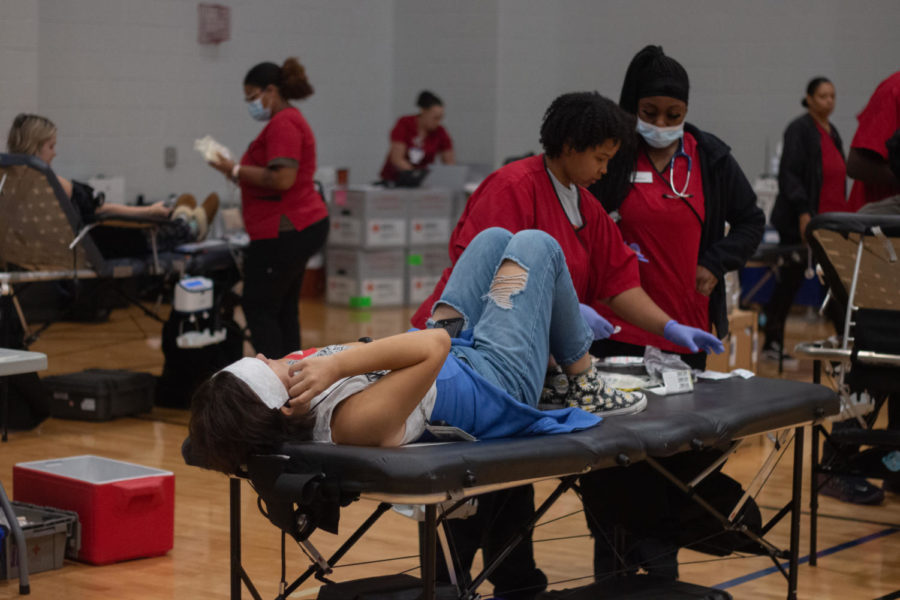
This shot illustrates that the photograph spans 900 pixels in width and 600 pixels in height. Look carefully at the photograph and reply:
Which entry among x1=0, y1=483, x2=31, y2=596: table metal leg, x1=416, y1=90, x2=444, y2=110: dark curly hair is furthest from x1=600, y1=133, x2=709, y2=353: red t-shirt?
x1=416, y1=90, x2=444, y2=110: dark curly hair

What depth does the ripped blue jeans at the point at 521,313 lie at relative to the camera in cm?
254

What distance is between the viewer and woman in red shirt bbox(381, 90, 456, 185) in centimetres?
905

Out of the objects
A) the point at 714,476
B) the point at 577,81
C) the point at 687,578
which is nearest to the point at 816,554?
the point at 687,578

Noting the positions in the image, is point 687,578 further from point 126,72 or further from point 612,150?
point 126,72

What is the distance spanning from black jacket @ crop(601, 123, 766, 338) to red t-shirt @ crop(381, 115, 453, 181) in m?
6.04

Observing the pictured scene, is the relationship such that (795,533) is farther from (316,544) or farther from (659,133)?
(316,544)

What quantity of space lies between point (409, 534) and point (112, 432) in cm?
176

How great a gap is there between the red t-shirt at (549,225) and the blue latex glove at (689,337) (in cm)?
14

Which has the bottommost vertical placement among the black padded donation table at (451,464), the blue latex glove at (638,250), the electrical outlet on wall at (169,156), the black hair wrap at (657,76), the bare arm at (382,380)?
the black padded donation table at (451,464)

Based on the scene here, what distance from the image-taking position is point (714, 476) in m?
2.98

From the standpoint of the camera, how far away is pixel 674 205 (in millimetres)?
3098

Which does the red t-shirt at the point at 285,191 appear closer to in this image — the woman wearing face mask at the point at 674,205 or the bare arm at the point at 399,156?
the woman wearing face mask at the point at 674,205

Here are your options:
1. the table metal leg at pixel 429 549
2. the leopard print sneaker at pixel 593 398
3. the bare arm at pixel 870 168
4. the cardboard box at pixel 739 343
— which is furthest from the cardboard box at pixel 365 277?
the table metal leg at pixel 429 549

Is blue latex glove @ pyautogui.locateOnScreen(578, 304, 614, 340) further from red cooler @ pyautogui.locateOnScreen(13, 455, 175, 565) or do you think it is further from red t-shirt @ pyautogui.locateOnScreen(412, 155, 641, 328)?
red cooler @ pyautogui.locateOnScreen(13, 455, 175, 565)
